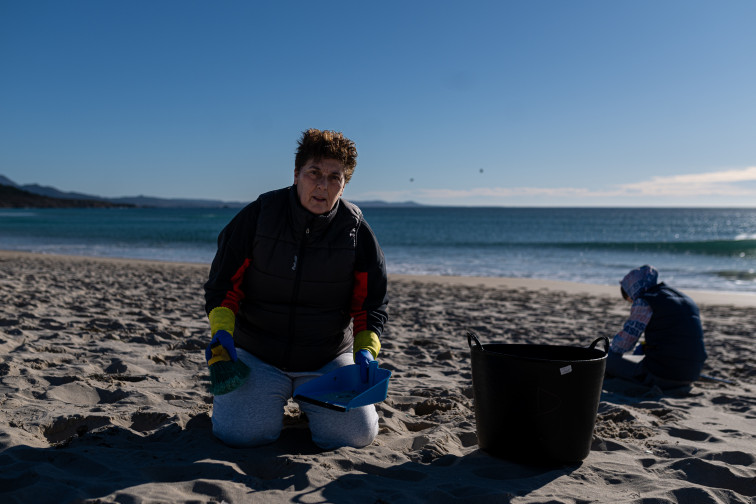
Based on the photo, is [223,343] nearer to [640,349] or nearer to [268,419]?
[268,419]

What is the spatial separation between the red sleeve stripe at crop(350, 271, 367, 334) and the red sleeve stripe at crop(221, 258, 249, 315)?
22.4 inches

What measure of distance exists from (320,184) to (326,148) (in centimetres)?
17

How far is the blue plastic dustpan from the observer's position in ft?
8.25

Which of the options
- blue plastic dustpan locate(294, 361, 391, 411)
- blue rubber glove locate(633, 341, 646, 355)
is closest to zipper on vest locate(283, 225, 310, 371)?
blue plastic dustpan locate(294, 361, 391, 411)

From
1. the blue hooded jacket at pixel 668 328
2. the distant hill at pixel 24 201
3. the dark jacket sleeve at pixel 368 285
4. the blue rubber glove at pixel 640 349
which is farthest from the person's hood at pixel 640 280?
the distant hill at pixel 24 201

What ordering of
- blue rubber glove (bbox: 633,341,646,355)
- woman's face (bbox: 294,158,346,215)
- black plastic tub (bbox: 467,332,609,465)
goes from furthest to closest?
blue rubber glove (bbox: 633,341,646,355) → woman's face (bbox: 294,158,346,215) → black plastic tub (bbox: 467,332,609,465)

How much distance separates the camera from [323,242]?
2.75 m

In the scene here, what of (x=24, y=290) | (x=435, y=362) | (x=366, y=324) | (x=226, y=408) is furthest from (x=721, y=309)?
(x=24, y=290)

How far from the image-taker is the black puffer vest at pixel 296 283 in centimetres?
272

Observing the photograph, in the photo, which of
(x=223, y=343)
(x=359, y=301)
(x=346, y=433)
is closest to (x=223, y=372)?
(x=223, y=343)

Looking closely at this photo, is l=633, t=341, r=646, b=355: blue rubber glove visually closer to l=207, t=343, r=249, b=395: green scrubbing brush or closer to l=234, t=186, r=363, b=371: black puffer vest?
l=234, t=186, r=363, b=371: black puffer vest

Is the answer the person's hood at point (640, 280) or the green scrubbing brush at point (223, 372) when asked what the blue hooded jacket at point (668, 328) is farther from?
the green scrubbing brush at point (223, 372)

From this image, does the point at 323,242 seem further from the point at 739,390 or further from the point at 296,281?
the point at 739,390

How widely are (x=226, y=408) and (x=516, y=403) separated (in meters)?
1.36
